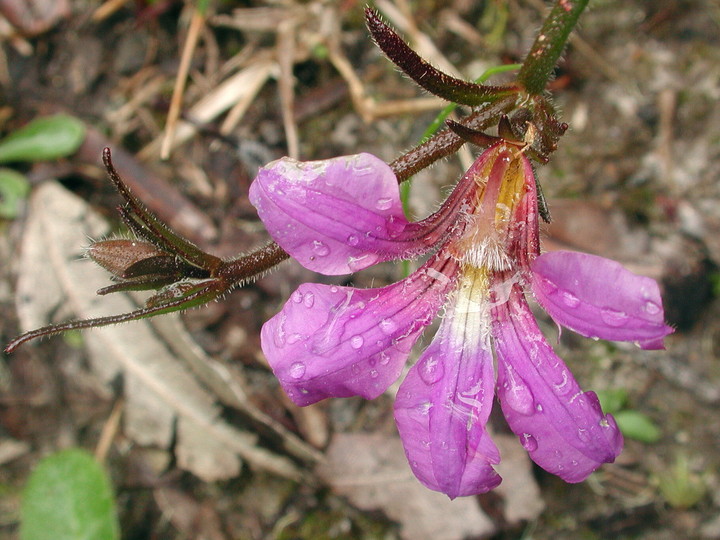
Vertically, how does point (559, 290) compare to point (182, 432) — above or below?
above

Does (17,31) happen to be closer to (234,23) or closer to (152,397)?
(234,23)

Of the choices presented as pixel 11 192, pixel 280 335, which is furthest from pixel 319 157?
pixel 280 335

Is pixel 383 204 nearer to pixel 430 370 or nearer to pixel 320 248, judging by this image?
pixel 320 248

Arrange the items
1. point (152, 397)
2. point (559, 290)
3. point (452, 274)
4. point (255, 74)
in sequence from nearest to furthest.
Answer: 1. point (559, 290)
2. point (452, 274)
3. point (152, 397)
4. point (255, 74)

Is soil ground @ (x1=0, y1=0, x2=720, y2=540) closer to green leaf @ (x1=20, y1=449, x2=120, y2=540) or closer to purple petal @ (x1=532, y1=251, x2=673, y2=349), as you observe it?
green leaf @ (x1=20, y1=449, x2=120, y2=540)

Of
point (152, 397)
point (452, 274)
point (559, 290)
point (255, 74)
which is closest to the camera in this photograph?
point (559, 290)

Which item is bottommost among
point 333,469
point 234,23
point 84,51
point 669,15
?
point 333,469

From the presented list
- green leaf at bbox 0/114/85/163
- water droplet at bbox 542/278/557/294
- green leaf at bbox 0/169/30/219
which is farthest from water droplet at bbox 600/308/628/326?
green leaf at bbox 0/169/30/219

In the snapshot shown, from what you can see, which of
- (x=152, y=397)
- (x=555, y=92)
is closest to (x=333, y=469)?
(x=152, y=397)
